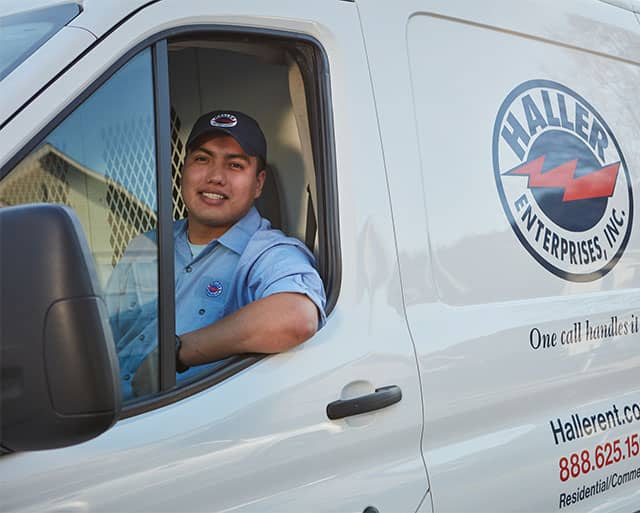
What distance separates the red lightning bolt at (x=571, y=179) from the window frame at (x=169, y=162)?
58 centimetres

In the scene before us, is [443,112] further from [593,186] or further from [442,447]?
[442,447]

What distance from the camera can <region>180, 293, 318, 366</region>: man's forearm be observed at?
1.93 metres

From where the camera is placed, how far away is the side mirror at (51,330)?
1236mm

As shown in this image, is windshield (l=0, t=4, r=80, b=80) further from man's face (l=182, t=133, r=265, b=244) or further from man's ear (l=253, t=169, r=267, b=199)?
man's ear (l=253, t=169, r=267, b=199)

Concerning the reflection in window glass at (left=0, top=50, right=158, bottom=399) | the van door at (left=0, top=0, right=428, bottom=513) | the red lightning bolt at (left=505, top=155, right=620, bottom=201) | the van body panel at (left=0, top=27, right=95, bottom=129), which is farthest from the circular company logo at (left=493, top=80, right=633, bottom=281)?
the van body panel at (left=0, top=27, right=95, bottom=129)

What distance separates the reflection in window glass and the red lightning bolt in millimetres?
1051

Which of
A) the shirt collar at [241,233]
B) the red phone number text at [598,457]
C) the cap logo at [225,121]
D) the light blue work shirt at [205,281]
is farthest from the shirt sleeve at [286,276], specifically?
the red phone number text at [598,457]

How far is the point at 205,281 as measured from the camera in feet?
7.61

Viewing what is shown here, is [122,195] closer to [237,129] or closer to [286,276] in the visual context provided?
[286,276]

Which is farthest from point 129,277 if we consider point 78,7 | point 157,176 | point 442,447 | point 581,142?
point 581,142

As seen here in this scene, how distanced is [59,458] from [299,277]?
2.29 feet

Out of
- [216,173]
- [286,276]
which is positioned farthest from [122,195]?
[216,173]

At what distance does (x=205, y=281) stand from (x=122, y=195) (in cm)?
51

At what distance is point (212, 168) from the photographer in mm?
2510
